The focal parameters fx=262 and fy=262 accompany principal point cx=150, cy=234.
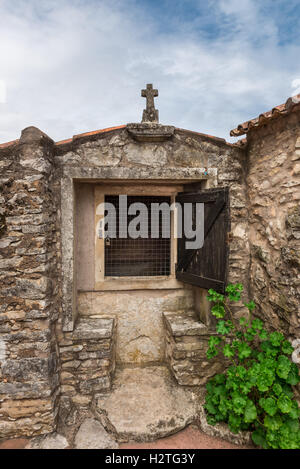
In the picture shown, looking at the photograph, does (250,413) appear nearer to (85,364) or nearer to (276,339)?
(276,339)

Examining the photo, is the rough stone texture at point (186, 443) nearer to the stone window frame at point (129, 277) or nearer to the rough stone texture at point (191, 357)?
the rough stone texture at point (191, 357)

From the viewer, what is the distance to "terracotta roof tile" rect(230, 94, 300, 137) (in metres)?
2.31

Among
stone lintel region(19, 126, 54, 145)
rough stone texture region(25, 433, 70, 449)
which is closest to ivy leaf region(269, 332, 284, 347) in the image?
rough stone texture region(25, 433, 70, 449)

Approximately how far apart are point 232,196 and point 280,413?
2.34 metres

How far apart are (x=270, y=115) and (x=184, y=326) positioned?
2570mm

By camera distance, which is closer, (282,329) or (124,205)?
(282,329)

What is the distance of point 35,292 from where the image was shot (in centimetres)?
276

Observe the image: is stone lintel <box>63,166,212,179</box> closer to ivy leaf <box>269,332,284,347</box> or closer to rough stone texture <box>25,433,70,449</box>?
ivy leaf <box>269,332,284,347</box>

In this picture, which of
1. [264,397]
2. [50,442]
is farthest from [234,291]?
[50,442]

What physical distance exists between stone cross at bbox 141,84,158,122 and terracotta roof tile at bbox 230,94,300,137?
104 centimetres

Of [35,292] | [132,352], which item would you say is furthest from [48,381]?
[132,352]

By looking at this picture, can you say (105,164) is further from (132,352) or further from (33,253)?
(132,352)

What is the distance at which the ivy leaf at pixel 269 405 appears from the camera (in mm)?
2342

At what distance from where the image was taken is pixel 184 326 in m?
3.33
